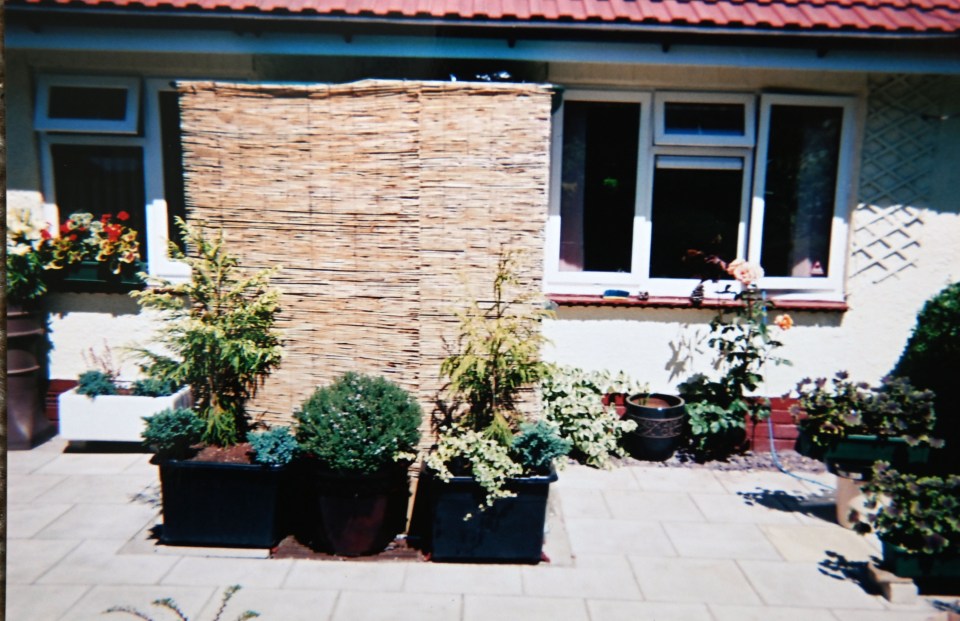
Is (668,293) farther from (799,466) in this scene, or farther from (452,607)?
(452,607)

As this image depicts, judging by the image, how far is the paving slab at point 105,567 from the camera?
13.1ft

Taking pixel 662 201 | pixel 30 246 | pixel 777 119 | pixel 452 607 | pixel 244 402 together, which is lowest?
pixel 452 607

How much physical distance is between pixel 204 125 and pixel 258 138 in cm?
37

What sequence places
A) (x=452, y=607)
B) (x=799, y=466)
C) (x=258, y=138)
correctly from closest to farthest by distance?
(x=452, y=607)
(x=258, y=138)
(x=799, y=466)

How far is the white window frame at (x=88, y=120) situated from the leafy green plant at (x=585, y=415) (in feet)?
14.3

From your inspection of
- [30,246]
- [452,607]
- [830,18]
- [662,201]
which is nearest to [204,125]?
[30,246]

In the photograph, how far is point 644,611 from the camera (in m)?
3.85

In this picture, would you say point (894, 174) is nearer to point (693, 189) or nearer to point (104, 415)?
point (693, 189)

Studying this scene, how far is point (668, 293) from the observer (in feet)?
21.1

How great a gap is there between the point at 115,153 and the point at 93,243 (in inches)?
35.6

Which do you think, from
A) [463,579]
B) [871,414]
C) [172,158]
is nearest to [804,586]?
[871,414]

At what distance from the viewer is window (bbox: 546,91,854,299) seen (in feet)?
20.7

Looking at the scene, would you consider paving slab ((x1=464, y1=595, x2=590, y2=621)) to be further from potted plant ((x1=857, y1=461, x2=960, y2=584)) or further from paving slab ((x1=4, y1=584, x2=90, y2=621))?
paving slab ((x1=4, y1=584, x2=90, y2=621))


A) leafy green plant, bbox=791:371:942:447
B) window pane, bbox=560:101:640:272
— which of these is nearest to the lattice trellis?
leafy green plant, bbox=791:371:942:447
